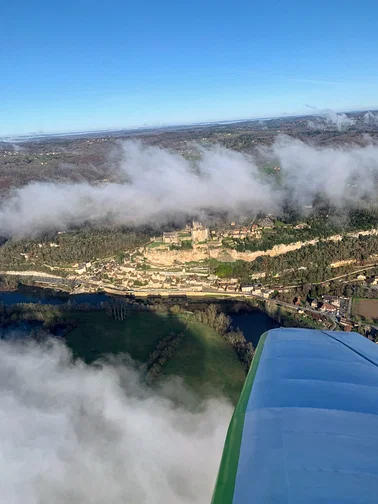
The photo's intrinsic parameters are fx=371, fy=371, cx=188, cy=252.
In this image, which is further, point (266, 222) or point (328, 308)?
point (266, 222)

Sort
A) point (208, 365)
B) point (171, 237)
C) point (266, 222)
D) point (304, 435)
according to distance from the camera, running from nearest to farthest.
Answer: point (304, 435) < point (208, 365) < point (171, 237) < point (266, 222)

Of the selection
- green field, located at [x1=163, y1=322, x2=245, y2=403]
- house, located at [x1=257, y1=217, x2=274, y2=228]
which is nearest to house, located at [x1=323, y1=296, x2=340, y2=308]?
green field, located at [x1=163, y1=322, x2=245, y2=403]

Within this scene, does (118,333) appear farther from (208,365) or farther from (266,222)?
(266,222)

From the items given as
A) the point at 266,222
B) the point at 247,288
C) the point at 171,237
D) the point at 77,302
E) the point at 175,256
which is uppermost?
the point at 266,222

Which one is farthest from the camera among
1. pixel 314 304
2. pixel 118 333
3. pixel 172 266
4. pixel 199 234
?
pixel 199 234

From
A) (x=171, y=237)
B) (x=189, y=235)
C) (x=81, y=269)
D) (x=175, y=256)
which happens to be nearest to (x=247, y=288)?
(x=175, y=256)

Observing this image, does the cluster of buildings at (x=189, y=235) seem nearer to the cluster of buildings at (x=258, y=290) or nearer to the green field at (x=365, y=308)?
the cluster of buildings at (x=258, y=290)

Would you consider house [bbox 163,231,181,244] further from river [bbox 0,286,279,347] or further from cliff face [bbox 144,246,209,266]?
river [bbox 0,286,279,347]
